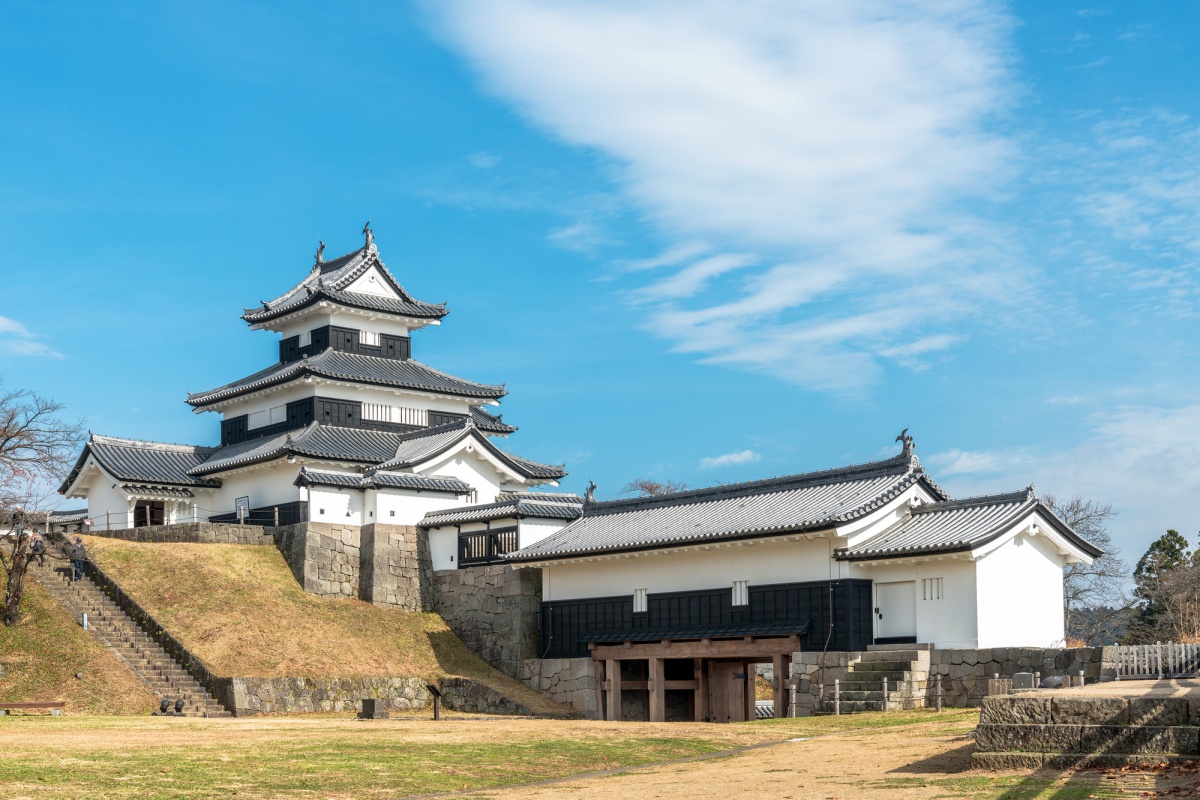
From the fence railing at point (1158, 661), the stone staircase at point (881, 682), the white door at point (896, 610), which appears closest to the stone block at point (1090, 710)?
the fence railing at point (1158, 661)

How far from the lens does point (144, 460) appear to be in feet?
185

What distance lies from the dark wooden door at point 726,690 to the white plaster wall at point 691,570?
10.8ft

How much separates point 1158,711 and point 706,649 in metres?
22.5

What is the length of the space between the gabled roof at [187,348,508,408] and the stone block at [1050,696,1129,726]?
39.7 metres

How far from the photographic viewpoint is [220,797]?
60.8ft

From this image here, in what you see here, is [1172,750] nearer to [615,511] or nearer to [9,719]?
[9,719]

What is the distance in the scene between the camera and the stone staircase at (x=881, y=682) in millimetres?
33312

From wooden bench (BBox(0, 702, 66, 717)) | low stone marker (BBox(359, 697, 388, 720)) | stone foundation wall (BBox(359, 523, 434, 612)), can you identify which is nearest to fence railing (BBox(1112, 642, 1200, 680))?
low stone marker (BBox(359, 697, 388, 720))

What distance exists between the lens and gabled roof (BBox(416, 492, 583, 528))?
46.0 m

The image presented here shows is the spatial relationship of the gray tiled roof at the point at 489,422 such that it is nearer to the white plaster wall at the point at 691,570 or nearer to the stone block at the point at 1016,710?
the white plaster wall at the point at 691,570

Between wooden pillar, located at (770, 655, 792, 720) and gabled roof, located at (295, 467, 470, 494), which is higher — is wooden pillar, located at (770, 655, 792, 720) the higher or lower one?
the lower one

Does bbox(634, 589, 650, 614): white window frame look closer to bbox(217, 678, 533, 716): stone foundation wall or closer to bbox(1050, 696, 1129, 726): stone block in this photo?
bbox(217, 678, 533, 716): stone foundation wall

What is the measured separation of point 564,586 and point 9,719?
18.2 m

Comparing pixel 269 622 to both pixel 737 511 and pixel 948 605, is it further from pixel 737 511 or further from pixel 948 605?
pixel 948 605
